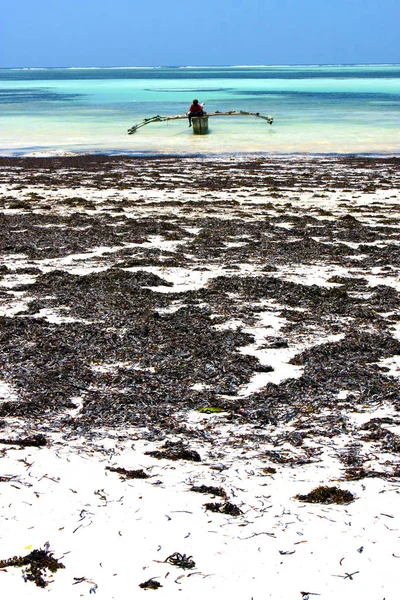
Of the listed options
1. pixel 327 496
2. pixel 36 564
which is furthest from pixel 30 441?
pixel 327 496

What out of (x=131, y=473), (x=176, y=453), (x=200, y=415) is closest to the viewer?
(x=131, y=473)

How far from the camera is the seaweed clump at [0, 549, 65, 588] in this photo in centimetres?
353

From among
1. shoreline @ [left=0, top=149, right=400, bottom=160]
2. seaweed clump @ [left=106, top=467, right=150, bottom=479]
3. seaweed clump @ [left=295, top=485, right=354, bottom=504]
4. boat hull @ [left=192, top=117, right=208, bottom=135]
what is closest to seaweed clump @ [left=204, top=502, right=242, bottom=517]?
seaweed clump @ [left=295, top=485, right=354, bottom=504]

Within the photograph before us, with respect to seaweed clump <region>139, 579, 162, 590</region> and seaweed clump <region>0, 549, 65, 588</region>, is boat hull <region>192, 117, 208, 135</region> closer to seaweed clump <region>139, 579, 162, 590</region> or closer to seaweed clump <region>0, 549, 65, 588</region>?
seaweed clump <region>0, 549, 65, 588</region>

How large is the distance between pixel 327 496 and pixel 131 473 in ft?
3.89

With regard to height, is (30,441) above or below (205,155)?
below

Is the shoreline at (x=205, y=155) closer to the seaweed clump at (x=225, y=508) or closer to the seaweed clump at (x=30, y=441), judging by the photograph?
the seaweed clump at (x=30, y=441)

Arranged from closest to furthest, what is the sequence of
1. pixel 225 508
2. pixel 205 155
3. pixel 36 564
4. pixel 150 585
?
pixel 150 585 → pixel 36 564 → pixel 225 508 → pixel 205 155

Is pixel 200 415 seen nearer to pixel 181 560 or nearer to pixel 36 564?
pixel 181 560

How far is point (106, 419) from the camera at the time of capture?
17.4ft

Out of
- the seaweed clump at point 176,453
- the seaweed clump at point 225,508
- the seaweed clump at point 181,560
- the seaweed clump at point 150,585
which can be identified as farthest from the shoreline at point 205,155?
the seaweed clump at point 150,585

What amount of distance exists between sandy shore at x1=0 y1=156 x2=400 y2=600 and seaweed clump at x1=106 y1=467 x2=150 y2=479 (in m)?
0.01

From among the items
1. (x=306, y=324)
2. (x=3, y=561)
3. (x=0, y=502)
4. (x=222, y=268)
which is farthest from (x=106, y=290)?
(x=3, y=561)

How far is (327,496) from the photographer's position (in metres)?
4.25
